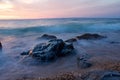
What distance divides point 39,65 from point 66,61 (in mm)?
1132

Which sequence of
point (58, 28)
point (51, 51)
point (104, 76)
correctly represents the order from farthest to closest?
point (58, 28), point (51, 51), point (104, 76)

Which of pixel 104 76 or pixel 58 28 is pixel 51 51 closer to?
pixel 104 76

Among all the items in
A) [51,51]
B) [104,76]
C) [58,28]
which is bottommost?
[58,28]

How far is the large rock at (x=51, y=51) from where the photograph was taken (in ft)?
24.9

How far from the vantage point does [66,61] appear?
295 inches

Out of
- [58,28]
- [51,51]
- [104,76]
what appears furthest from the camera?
[58,28]

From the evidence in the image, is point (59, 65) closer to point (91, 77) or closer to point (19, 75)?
point (19, 75)

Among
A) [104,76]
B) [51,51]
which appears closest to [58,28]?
[51,51]

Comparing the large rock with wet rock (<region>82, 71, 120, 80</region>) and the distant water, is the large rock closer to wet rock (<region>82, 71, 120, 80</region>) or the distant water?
wet rock (<region>82, 71, 120, 80</region>)

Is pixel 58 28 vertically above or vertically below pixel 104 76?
below

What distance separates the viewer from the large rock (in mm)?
7590

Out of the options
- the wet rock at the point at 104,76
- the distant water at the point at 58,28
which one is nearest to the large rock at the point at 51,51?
the wet rock at the point at 104,76

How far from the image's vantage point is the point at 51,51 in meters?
7.81

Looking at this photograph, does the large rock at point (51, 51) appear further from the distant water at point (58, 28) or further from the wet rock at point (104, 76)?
the distant water at point (58, 28)
